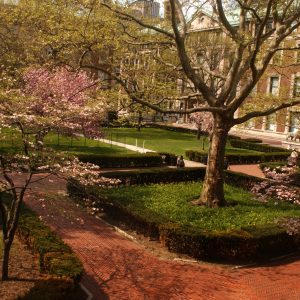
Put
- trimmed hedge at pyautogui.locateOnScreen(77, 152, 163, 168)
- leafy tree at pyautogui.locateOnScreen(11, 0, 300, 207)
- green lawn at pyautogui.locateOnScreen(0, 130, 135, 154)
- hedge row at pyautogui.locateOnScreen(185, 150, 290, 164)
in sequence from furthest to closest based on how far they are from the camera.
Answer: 1. hedge row at pyautogui.locateOnScreen(185, 150, 290, 164)
2. green lawn at pyautogui.locateOnScreen(0, 130, 135, 154)
3. trimmed hedge at pyautogui.locateOnScreen(77, 152, 163, 168)
4. leafy tree at pyautogui.locateOnScreen(11, 0, 300, 207)

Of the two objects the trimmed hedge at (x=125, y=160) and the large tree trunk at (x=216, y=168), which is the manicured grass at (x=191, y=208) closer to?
the large tree trunk at (x=216, y=168)

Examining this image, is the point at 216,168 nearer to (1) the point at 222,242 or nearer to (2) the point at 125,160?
(1) the point at 222,242

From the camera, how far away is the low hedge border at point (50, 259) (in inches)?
346

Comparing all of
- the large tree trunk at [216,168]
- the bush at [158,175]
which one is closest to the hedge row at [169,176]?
the bush at [158,175]

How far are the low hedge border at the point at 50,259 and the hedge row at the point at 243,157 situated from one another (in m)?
19.5

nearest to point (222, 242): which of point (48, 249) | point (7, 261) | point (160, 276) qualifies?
point (160, 276)

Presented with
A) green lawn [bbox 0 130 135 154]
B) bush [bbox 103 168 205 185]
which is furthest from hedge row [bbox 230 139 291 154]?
bush [bbox 103 168 205 185]

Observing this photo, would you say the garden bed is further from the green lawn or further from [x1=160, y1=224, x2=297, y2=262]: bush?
the green lawn

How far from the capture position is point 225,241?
13.1 meters

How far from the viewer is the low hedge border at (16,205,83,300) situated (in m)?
8.78

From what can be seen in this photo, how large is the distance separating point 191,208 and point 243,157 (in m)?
16.5

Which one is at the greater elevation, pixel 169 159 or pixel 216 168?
pixel 216 168

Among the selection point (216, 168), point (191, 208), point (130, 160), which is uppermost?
point (216, 168)

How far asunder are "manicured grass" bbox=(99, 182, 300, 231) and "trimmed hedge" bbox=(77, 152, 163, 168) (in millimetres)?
6239
